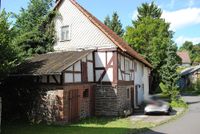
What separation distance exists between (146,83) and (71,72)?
18.6 metres

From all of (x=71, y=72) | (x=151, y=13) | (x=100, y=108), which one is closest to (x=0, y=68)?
(x=71, y=72)

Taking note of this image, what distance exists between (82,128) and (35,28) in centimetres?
1304

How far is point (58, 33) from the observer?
98.5ft

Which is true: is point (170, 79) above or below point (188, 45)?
below

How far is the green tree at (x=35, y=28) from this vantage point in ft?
97.2

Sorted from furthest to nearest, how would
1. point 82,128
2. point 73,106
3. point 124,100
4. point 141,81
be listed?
point 141,81 < point 124,100 < point 73,106 < point 82,128

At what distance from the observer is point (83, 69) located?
24781 millimetres

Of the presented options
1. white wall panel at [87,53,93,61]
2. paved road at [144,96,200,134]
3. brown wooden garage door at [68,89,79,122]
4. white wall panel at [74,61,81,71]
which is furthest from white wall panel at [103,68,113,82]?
paved road at [144,96,200,134]

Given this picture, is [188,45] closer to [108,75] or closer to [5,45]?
[108,75]

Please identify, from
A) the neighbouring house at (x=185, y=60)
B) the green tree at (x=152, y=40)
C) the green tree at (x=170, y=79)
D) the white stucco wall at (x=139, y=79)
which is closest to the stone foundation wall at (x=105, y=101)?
the white stucco wall at (x=139, y=79)

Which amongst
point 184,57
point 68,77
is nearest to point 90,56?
point 68,77

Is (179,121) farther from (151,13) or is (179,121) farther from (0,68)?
(151,13)

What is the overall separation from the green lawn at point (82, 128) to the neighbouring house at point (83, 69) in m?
1.51

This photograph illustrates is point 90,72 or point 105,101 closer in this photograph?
point 90,72
